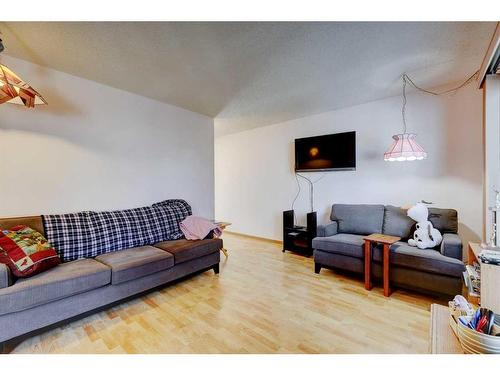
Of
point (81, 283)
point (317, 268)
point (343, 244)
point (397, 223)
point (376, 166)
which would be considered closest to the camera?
point (81, 283)

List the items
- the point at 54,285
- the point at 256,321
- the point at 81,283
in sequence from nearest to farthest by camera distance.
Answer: the point at 54,285 → the point at 81,283 → the point at 256,321

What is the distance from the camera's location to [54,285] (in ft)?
5.61

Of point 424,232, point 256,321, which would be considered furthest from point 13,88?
point 424,232

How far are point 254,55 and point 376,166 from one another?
2.39 metres

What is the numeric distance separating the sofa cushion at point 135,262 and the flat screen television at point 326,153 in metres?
2.66

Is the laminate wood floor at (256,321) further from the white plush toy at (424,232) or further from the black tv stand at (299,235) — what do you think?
the black tv stand at (299,235)

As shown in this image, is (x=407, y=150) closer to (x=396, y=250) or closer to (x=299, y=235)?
(x=396, y=250)

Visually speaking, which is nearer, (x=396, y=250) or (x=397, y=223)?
(x=396, y=250)

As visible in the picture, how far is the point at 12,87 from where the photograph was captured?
156cm

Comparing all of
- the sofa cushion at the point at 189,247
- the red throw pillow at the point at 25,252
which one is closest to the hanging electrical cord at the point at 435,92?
the sofa cushion at the point at 189,247

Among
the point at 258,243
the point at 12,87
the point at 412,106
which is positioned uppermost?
the point at 412,106
